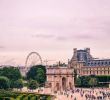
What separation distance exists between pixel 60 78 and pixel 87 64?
49489 millimetres

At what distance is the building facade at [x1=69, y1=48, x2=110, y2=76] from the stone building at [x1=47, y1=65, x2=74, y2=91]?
129 ft

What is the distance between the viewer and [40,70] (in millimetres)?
128750

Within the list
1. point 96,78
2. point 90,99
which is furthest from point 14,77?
point 90,99

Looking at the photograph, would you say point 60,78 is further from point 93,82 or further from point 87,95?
point 87,95

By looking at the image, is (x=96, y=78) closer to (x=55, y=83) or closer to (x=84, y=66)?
(x=55, y=83)

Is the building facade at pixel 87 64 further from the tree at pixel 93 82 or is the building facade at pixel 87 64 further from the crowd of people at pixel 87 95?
the crowd of people at pixel 87 95

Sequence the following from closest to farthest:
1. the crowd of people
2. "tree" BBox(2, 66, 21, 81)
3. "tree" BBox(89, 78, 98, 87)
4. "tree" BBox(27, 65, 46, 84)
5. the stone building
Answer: the crowd of people < the stone building < "tree" BBox(89, 78, 98, 87) < "tree" BBox(2, 66, 21, 81) < "tree" BBox(27, 65, 46, 84)

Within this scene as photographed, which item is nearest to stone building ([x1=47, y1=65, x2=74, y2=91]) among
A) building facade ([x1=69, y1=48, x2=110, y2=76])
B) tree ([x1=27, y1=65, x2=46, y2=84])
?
tree ([x1=27, y1=65, x2=46, y2=84])

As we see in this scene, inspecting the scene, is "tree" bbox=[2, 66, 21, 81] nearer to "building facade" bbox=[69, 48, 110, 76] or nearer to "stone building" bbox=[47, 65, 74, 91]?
"stone building" bbox=[47, 65, 74, 91]

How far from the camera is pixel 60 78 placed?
369 feet

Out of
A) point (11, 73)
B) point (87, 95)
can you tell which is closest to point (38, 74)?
point (11, 73)

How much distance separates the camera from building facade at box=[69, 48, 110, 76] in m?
156

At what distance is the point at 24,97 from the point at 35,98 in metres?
1.92

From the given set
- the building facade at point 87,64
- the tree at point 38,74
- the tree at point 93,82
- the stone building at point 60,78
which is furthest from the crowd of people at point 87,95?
the building facade at point 87,64
